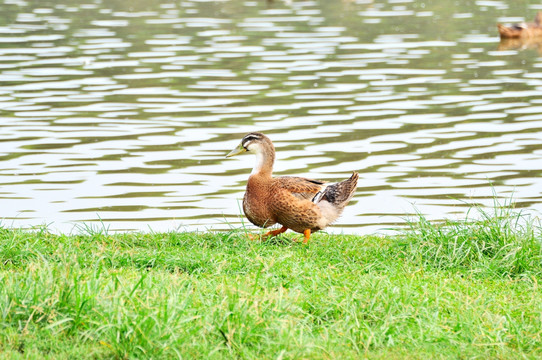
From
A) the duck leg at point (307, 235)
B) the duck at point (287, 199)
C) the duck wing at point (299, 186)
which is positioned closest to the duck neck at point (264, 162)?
the duck at point (287, 199)

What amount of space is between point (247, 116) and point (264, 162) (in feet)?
22.8

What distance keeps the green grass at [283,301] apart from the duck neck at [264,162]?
90 cm

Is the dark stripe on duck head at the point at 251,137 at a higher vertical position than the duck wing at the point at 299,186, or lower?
higher

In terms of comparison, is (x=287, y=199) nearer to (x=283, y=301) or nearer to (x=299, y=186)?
(x=299, y=186)

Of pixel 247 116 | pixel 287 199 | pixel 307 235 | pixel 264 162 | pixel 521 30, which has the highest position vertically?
pixel 264 162

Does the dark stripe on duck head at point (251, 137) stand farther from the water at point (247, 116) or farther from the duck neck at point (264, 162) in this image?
the water at point (247, 116)

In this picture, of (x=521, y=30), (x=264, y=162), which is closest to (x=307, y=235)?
(x=264, y=162)

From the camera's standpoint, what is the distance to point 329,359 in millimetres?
5188

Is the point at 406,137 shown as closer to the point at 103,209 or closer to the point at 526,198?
the point at 526,198

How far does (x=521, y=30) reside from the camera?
80.3ft

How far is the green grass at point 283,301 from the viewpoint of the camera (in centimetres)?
521

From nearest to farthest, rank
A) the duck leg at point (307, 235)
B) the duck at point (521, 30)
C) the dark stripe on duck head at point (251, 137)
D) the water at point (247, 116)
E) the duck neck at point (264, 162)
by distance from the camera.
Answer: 1. the duck leg at point (307, 235)
2. the duck neck at point (264, 162)
3. the dark stripe on duck head at point (251, 137)
4. the water at point (247, 116)
5. the duck at point (521, 30)

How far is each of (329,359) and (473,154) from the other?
8.34 m

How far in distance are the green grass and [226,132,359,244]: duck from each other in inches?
17.9
